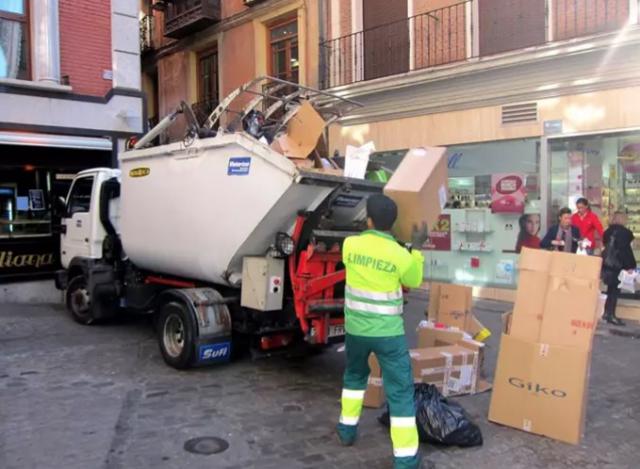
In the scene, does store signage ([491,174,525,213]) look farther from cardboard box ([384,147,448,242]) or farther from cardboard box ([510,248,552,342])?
cardboard box ([510,248,552,342])

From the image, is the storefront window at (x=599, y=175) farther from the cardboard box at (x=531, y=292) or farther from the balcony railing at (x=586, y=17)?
the cardboard box at (x=531, y=292)

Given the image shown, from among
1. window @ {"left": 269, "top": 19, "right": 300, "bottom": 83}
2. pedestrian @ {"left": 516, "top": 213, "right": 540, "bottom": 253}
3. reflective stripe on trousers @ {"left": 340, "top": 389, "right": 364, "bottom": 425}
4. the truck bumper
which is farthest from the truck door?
window @ {"left": 269, "top": 19, "right": 300, "bottom": 83}

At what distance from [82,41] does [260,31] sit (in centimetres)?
507

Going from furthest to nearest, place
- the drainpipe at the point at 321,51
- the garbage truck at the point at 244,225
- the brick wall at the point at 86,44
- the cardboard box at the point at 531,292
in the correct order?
the drainpipe at the point at 321,51 → the brick wall at the point at 86,44 → the garbage truck at the point at 244,225 → the cardboard box at the point at 531,292

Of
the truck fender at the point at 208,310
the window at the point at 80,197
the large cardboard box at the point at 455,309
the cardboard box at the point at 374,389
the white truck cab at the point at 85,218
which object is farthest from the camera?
the window at the point at 80,197

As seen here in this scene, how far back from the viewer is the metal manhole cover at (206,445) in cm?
432

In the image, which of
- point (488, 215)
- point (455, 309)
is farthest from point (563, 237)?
point (455, 309)

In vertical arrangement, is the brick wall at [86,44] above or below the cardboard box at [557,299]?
above

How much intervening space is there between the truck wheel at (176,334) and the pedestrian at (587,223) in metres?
5.86

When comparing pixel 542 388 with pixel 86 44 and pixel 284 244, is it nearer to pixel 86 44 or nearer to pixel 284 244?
pixel 284 244

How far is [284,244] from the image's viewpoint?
18.7ft

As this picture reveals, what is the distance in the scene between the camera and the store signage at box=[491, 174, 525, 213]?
10336mm

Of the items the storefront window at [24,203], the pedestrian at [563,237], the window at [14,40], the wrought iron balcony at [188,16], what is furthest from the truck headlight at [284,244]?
the wrought iron balcony at [188,16]

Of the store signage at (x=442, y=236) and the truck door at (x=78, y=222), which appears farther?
the store signage at (x=442, y=236)
